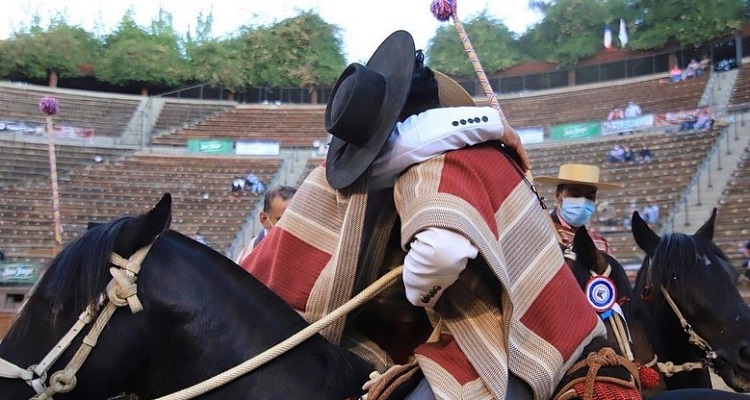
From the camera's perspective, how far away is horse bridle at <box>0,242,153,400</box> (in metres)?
1.68

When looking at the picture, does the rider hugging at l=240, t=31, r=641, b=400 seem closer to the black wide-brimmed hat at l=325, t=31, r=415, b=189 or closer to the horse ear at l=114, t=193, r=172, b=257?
the black wide-brimmed hat at l=325, t=31, r=415, b=189

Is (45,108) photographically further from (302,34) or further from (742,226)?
(302,34)

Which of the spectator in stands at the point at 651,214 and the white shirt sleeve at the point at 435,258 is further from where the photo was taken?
the spectator in stands at the point at 651,214

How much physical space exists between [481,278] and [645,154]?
1908 cm

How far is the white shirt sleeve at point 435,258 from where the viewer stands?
162 cm

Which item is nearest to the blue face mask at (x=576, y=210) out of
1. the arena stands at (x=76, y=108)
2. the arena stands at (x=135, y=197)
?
the arena stands at (x=135, y=197)

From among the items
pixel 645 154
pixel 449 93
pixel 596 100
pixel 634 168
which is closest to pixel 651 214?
pixel 634 168

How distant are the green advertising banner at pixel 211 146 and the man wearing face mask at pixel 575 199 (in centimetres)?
2176

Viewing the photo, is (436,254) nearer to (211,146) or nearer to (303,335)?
(303,335)

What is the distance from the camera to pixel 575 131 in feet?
71.0

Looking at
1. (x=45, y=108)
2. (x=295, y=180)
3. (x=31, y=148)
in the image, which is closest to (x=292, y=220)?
(x=45, y=108)

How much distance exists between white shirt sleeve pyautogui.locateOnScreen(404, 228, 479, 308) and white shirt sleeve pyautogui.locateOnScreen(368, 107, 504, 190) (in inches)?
11.1

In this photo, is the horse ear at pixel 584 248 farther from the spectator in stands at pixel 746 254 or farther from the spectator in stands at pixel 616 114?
the spectator in stands at pixel 616 114

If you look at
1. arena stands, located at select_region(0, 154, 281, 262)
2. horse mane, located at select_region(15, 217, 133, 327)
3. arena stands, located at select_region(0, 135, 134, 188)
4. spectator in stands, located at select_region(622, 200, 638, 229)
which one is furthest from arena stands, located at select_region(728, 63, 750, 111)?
arena stands, located at select_region(0, 135, 134, 188)
